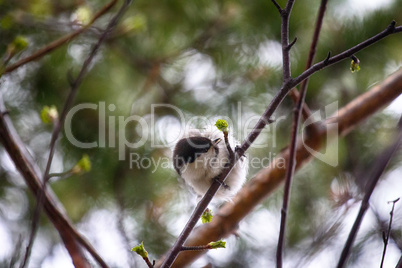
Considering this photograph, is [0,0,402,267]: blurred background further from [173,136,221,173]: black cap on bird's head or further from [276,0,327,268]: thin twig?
[276,0,327,268]: thin twig

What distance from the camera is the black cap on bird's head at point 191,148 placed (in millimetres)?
2002

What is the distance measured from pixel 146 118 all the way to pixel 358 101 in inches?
47.0

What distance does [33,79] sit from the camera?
94.0 inches

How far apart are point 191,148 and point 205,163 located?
106mm

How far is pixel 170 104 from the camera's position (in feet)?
8.61

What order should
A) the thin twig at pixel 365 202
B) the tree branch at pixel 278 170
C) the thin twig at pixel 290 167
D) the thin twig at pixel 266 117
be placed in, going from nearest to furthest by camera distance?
the thin twig at pixel 365 202 → the thin twig at pixel 290 167 → the thin twig at pixel 266 117 → the tree branch at pixel 278 170

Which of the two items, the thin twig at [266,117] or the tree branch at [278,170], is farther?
the tree branch at [278,170]

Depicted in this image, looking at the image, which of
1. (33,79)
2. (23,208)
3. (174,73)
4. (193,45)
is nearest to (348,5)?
(193,45)

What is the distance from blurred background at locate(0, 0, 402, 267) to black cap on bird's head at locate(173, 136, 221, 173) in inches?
18.5

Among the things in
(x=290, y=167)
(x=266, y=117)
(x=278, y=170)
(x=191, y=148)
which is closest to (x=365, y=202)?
(x=290, y=167)

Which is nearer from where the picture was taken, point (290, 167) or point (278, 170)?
point (290, 167)

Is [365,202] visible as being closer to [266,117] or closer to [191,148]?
[266,117]
